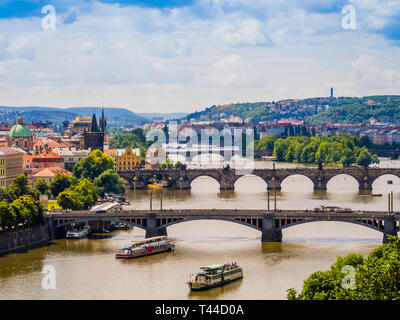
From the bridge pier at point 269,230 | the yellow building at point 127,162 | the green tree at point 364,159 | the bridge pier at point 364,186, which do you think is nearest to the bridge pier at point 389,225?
the bridge pier at point 269,230

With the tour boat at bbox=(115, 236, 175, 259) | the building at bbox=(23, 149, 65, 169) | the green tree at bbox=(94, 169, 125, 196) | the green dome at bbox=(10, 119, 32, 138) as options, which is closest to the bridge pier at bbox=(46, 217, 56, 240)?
the tour boat at bbox=(115, 236, 175, 259)

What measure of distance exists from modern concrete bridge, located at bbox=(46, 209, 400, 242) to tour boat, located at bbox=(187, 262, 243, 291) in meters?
9.37

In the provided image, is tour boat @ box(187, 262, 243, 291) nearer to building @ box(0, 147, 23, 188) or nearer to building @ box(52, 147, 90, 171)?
building @ box(0, 147, 23, 188)

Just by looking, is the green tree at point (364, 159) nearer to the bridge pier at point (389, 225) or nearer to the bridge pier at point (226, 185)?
the bridge pier at point (226, 185)

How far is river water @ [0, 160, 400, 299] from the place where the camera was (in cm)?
3438

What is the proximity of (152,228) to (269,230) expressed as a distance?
5.98m

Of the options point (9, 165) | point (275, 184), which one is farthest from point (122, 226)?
point (275, 184)

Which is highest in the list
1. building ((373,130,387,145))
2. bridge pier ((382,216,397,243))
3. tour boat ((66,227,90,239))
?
building ((373,130,387,145))

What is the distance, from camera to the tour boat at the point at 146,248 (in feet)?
138

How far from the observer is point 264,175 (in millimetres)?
84312

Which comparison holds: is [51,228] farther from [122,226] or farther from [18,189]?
[18,189]

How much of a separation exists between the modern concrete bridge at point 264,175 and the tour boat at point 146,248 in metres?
37.2

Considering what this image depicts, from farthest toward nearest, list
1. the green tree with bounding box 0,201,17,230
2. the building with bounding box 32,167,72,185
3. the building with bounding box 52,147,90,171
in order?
the building with bounding box 52,147,90,171 < the building with bounding box 32,167,72,185 < the green tree with bounding box 0,201,17,230
